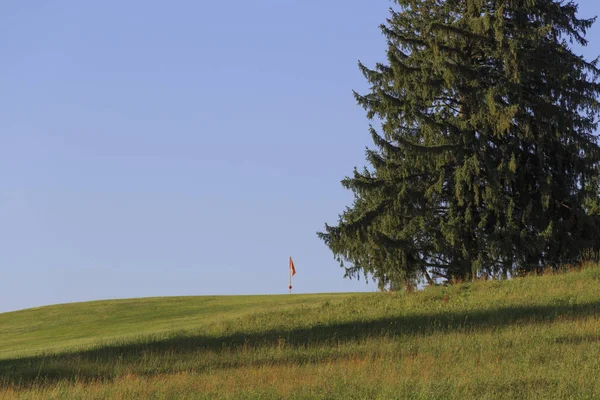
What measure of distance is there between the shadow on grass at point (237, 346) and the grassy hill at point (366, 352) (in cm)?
5

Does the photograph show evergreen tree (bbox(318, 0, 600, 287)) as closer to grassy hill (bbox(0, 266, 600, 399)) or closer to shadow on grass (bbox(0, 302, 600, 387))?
grassy hill (bbox(0, 266, 600, 399))

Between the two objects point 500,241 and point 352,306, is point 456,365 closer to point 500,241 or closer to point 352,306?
point 352,306

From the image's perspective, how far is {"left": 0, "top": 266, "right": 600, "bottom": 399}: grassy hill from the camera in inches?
491

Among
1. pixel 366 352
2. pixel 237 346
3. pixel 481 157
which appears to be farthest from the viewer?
pixel 481 157

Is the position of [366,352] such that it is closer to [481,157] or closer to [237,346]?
[237,346]

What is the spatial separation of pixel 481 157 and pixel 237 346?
44.5ft

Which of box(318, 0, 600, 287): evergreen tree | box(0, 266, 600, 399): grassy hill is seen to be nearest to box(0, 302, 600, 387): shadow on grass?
box(0, 266, 600, 399): grassy hill

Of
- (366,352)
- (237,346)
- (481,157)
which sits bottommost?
(366,352)

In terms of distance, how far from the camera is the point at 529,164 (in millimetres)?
29812

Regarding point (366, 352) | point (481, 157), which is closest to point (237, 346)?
point (366, 352)

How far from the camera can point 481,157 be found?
1132 inches

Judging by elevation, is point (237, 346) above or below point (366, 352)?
above

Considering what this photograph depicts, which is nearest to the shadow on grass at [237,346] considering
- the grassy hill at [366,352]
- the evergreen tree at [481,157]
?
the grassy hill at [366,352]

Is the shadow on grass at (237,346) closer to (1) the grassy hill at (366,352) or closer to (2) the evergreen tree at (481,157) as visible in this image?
(1) the grassy hill at (366,352)
